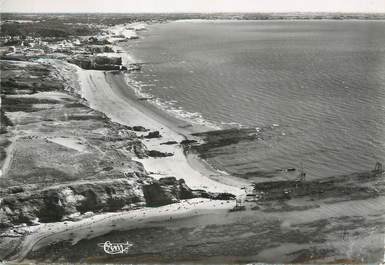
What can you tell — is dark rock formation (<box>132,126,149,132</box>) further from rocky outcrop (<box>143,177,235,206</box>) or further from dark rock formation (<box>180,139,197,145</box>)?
rocky outcrop (<box>143,177,235,206</box>)

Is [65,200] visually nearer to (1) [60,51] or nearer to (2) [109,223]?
(2) [109,223]

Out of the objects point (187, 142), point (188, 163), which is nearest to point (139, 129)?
point (187, 142)

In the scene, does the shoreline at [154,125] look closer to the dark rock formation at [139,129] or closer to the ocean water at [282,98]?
the dark rock formation at [139,129]

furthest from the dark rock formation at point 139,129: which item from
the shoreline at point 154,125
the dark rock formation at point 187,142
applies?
the dark rock formation at point 187,142

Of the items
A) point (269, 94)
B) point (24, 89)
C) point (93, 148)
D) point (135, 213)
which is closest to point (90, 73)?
point (24, 89)

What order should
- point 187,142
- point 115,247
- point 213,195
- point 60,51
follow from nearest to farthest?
point 115,247
point 213,195
point 187,142
point 60,51

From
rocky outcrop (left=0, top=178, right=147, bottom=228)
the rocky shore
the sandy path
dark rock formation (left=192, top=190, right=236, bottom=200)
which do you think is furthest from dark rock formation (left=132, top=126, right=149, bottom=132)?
the sandy path
